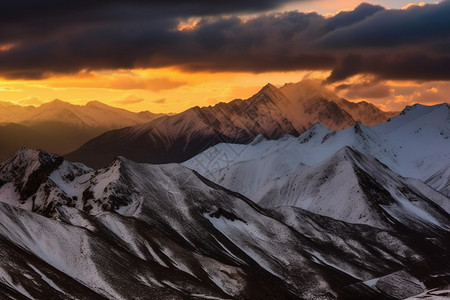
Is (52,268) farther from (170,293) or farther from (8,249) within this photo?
(170,293)

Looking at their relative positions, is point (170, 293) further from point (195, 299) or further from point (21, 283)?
point (21, 283)

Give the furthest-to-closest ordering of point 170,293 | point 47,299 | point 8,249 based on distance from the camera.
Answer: point 170,293 → point 8,249 → point 47,299

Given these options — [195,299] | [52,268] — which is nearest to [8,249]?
[52,268]

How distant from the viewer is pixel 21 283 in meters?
170

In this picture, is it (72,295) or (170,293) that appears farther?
(170,293)

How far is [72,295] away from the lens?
176 m

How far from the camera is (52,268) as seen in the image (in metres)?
190

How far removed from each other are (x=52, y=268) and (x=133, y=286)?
17457mm

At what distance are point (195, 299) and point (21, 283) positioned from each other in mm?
42153

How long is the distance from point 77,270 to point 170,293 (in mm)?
20072

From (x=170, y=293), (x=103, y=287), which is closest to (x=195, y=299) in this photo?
(x=170, y=293)

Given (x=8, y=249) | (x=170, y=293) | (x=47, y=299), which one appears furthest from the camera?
(x=170, y=293)

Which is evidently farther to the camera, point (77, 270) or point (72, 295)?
point (77, 270)

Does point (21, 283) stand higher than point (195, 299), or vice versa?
point (21, 283)
